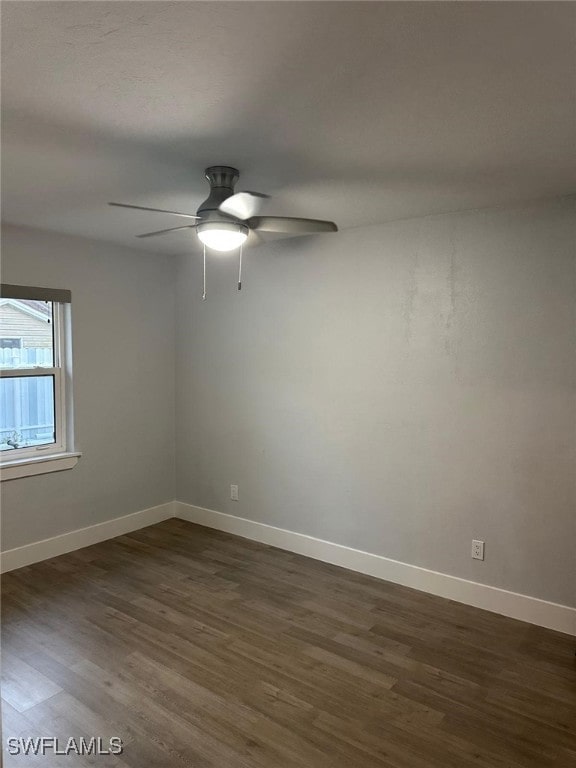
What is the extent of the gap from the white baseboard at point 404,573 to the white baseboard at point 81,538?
12.3 inches

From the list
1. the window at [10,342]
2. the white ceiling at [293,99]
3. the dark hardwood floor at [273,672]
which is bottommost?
the dark hardwood floor at [273,672]

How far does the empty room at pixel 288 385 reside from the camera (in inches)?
63.8

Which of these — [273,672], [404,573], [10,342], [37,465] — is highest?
[10,342]

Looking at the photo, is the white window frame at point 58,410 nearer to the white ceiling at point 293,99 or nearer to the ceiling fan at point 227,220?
the white ceiling at point 293,99

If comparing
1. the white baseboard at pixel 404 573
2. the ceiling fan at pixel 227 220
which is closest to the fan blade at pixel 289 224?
the ceiling fan at pixel 227 220

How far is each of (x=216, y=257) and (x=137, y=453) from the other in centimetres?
181

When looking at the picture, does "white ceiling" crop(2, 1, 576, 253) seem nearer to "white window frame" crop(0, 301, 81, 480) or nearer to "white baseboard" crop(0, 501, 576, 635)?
"white window frame" crop(0, 301, 81, 480)

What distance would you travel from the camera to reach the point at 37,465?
3.79 meters

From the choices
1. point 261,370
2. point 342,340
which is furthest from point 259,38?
point 261,370

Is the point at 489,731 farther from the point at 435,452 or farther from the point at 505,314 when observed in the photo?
the point at 505,314

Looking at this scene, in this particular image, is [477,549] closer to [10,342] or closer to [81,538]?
[81,538]

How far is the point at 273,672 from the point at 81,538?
2193mm

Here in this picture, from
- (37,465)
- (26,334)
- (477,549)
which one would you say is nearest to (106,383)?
(26,334)

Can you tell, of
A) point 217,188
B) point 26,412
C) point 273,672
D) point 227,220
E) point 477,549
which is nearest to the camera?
point 227,220
